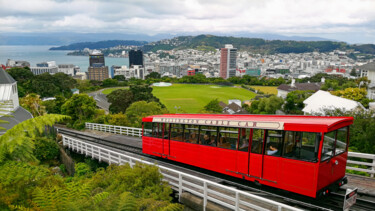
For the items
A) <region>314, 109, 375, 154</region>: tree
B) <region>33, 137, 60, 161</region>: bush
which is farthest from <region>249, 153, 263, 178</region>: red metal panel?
<region>33, 137, 60, 161</region>: bush

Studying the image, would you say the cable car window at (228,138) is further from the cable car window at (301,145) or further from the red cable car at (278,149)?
the cable car window at (301,145)

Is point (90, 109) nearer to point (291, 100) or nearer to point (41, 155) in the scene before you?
point (41, 155)

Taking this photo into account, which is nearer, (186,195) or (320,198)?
(320,198)

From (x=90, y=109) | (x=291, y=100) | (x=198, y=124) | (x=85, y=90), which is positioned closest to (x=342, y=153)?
(x=198, y=124)

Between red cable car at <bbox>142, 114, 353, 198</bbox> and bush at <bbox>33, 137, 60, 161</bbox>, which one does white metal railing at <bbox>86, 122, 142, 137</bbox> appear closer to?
→ bush at <bbox>33, 137, 60, 161</bbox>

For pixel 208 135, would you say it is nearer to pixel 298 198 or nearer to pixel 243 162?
pixel 243 162

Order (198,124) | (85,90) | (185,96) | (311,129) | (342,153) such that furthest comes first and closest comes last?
(85,90) → (185,96) → (198,124) → (342,153) → (311,129)
